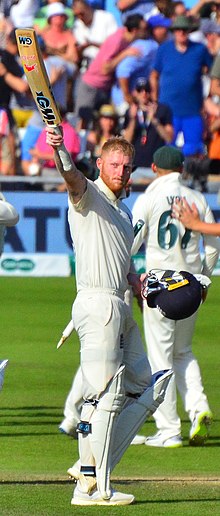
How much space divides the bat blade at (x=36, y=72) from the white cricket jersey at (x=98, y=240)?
510 mm

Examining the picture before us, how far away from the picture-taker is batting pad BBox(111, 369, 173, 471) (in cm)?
695

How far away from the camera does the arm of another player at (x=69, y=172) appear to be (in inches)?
248

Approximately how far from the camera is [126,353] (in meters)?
7.06

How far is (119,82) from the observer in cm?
2027

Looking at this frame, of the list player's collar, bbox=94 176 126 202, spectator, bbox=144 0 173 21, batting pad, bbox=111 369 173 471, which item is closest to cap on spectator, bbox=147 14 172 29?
spectator, bbox=144 0 173 21

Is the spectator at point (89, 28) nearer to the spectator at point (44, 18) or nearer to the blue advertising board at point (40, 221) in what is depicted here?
the spectator at point (44, 18)

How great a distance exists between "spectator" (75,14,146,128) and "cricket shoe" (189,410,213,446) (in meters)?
11.4

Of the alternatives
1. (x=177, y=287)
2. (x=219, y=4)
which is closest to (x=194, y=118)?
(x=219, y=4)

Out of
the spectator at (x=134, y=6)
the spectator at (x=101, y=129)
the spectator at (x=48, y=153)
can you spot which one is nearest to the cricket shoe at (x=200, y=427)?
the spectator at (x=101, y=129)

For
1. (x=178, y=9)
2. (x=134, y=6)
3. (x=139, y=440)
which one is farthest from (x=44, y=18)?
(x=139, y=440)

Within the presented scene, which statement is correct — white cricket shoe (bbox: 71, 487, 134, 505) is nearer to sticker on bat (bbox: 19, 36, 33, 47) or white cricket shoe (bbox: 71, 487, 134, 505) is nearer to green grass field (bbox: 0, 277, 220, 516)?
green grass field (bbox: 0, 277, 220, 516)

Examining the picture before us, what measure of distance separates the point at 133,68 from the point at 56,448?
1221 centimetres

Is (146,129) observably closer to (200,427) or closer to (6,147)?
(6,147)

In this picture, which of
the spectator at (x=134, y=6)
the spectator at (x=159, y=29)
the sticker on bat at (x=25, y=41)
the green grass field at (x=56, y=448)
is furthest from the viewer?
the spectator at (x=134, y=6)
